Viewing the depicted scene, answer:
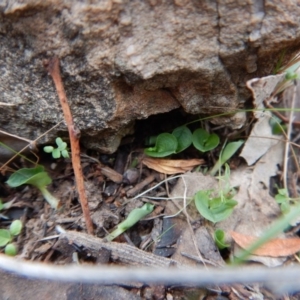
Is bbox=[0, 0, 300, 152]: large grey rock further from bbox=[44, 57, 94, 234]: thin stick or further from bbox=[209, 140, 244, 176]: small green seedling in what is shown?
bbox=[209, 140, 244, 176]: small green seedling

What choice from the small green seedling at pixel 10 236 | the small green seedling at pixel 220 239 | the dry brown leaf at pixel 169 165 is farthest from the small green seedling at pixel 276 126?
the small green seedling at pixel 10 236

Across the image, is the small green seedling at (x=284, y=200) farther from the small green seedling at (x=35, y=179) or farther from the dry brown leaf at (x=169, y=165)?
the small green seedling at (x=35, y=179)

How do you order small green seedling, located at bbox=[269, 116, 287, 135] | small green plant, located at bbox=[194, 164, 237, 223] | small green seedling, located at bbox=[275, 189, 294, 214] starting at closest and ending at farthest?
small green plant, located at bbox=[194, 164, 237, 223]
small green seedling, located at bbox=[275, 189, 294, 214]
small green seedling, located at bbox=[269, 116, 287, 135]

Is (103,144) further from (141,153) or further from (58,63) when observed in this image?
(58,63)

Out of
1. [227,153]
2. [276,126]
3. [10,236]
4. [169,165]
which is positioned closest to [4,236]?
[10,236]

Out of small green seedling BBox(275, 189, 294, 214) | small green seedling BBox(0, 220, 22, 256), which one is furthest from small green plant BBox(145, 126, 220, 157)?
small green seedling BBox(0, 220, 22, 256)

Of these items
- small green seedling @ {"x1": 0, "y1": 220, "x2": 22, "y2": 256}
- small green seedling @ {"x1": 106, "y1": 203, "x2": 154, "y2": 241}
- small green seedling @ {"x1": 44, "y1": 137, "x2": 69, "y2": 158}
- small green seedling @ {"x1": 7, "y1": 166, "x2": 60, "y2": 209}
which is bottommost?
small green seedling @ {"x1": 106, "y1": 203, "x2": 154, "y2": 241}
